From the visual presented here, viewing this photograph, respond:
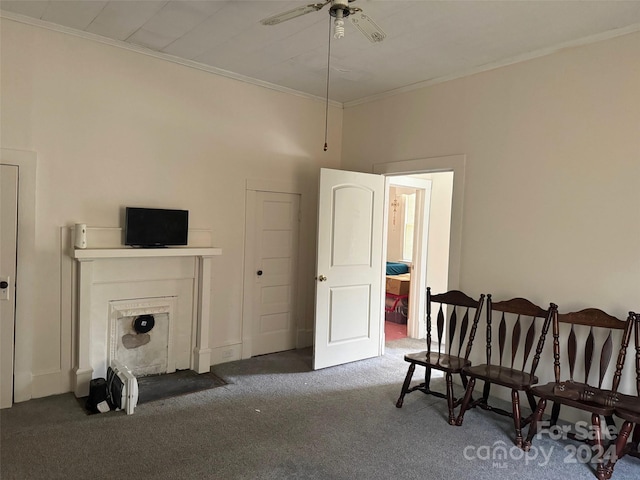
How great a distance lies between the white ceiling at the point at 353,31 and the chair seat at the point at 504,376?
2.33 metres

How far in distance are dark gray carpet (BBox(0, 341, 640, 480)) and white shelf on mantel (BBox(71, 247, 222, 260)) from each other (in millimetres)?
1081

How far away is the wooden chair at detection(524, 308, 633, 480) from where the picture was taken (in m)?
2.61

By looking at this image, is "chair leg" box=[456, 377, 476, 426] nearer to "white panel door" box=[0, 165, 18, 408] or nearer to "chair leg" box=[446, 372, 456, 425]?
"chair leg" box=[446, 372, 456, 425]

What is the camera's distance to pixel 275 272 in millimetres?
4609

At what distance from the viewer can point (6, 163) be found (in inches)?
122

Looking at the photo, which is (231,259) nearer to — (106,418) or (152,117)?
(152,117)

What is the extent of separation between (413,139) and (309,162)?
1.14 meters

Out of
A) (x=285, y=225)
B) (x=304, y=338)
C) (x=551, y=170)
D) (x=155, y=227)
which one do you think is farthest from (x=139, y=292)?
(x=551, y=170)

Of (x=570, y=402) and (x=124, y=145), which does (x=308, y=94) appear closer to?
(x=124, y=145)

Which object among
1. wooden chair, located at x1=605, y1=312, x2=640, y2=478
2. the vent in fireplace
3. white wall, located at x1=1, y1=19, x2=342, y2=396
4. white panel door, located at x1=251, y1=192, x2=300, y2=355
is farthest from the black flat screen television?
wooden chair, located at x1=605, y1=312, x2=640, y2=478

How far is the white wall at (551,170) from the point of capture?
297 cm

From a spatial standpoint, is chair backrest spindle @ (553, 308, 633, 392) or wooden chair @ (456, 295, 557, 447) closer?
chair backrest spindle @ (553, 308, 633, 392)

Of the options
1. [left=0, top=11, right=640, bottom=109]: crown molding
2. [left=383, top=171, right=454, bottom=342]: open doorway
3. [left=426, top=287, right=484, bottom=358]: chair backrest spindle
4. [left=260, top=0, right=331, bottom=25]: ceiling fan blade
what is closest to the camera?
[left=260, top=0, right=331, bottom=25]: ceiling fan blade

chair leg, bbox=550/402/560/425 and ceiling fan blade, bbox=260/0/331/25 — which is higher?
ceiling fan blade, bbox=260/0/331/25
